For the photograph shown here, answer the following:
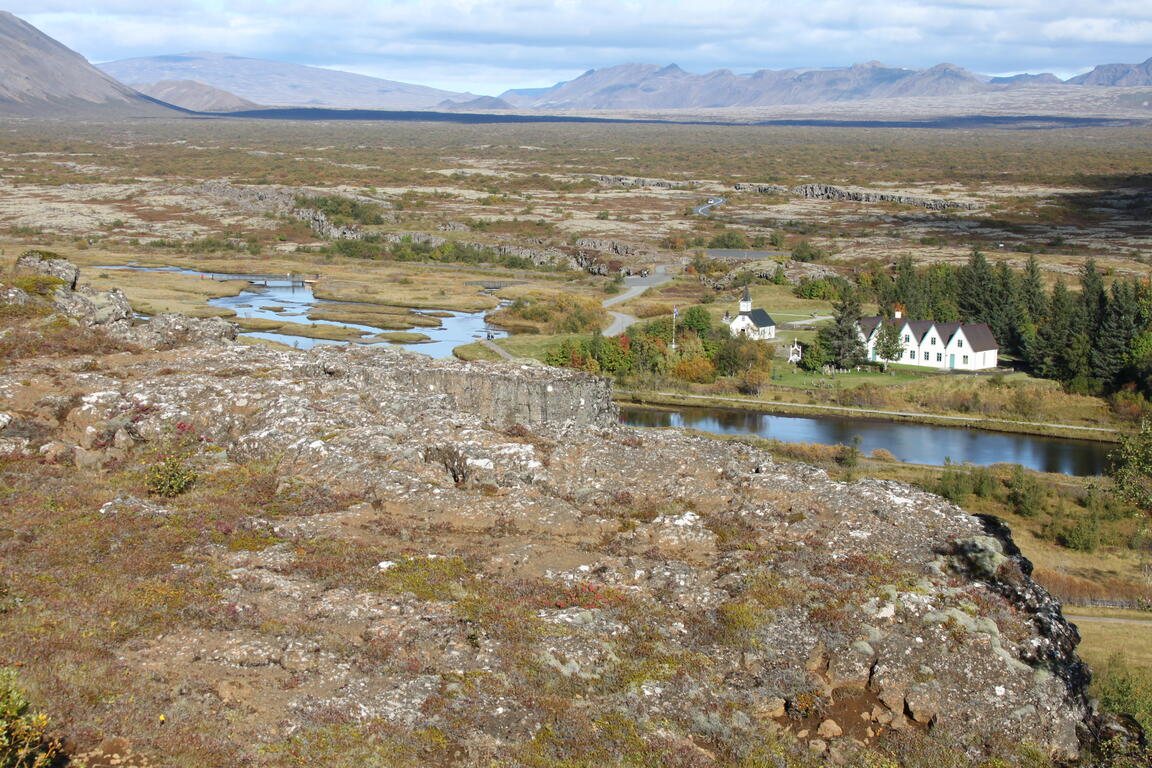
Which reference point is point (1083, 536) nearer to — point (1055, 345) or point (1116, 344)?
point (1116, 344)

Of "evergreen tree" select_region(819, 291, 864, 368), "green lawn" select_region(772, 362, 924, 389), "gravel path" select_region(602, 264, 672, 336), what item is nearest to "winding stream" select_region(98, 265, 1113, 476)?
"green lawn" select_region(772, 362, 924, 389)

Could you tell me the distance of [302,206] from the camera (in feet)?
514

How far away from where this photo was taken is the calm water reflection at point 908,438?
53312 millimetres

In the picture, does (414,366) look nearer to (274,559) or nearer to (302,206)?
(274,559)

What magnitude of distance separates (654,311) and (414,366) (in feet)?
201

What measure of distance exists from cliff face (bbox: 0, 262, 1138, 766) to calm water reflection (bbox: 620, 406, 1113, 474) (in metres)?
33.4

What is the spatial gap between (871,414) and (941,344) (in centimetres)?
A: 1464

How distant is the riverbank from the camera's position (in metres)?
58.5

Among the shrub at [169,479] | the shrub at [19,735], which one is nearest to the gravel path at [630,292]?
the shrub at [169,479]

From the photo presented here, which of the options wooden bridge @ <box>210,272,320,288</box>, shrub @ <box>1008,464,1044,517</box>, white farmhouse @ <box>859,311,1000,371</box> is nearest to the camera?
shrub @ <box>1008,464,1044,517</box>

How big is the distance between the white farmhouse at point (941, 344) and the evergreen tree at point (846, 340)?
3.53 feet

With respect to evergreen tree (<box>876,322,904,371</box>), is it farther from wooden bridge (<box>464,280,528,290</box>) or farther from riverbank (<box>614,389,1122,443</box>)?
wooden bridge (<box>464,280,528,290</box>)

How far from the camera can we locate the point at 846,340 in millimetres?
72625

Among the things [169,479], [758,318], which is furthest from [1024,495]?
[758,318]
